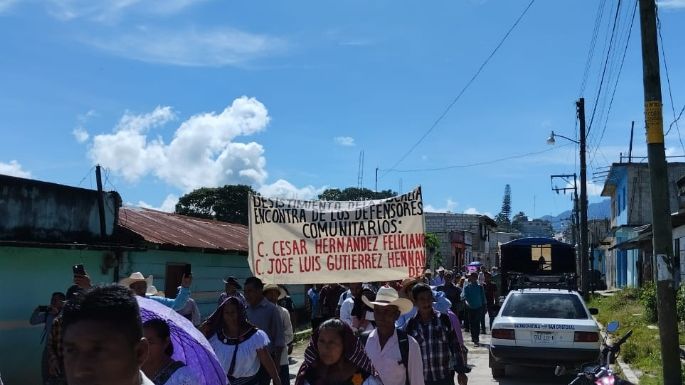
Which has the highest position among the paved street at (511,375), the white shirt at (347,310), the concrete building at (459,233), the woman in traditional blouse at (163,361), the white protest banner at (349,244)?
the concrete building at (459,233)

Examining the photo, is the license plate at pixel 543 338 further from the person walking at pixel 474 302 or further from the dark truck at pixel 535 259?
the dark truck at pixel 535 259

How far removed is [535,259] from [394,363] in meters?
21.9

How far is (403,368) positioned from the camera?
16.7ft

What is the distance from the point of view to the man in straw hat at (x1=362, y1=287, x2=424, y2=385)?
5078mm

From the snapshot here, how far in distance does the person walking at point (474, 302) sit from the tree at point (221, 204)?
43.7 meters

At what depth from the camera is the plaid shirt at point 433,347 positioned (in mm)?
5988

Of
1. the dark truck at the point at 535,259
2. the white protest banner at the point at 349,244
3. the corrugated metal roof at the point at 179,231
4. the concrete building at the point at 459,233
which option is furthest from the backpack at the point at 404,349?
the concrete building at the point at 459,233

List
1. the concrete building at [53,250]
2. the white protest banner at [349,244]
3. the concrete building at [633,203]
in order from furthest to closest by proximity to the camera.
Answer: the concrete building at [633,203] < the concrete building at [53,250] < the white protest banner at [349,244]

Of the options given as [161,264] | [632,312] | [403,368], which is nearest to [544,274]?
[632,312]

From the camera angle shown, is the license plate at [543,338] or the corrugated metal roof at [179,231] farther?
the corrugated metal roof at [179,231]

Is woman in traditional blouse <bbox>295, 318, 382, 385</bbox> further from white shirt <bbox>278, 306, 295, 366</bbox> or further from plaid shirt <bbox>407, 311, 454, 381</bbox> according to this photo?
white shirt <bbox>278, 306, 295, 366</bbox>

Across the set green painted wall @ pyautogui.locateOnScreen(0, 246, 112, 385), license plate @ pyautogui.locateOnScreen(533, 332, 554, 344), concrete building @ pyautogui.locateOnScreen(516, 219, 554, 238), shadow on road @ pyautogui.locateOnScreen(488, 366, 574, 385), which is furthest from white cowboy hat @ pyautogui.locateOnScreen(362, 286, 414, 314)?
concrete building @ pyautogui.locateOnScreen(516, 219, 554, 238)

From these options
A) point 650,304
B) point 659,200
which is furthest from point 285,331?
point 650,304

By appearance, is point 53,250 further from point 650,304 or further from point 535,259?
point 535,259
